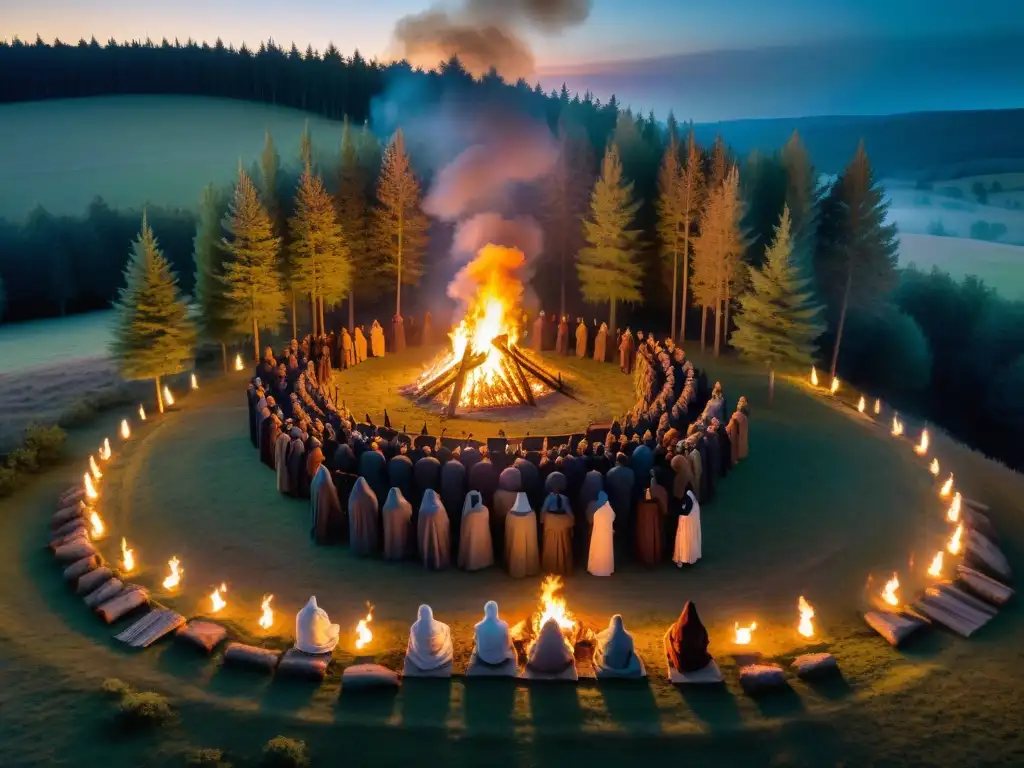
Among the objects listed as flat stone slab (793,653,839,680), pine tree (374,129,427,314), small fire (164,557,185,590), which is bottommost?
small fire (164,557,185,590)

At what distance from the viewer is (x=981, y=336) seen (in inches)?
1612

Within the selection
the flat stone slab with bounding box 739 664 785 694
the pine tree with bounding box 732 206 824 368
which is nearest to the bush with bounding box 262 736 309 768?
the flat stone slab with bounding box 739 664 785 694

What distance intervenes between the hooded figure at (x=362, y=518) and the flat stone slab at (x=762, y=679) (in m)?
6.71

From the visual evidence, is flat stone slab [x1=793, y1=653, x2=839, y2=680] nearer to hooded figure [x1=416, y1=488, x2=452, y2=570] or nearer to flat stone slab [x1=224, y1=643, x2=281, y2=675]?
hooded figure [x1=416, y1=488, x2=452, y2=570]

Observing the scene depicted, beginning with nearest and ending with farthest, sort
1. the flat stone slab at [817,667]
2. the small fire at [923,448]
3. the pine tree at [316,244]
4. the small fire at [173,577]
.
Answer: the flat stone slab at [817,667], the small fire at [173,577], the small fire at [923,448], the pine tree at [316,244]

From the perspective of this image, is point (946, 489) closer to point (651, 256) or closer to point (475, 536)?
point (475, 536)

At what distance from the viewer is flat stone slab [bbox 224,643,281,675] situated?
35.6ft

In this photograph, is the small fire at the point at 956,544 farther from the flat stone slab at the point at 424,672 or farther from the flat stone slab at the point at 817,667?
the flat stone slab at the point at 424,672

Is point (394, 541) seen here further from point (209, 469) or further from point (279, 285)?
point (279, 285)

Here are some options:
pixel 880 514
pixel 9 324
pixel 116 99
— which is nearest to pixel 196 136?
pixel 116 99

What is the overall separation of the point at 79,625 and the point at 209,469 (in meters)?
6.59

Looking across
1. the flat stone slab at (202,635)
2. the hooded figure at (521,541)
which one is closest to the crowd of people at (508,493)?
the hooded figure at (521,541)

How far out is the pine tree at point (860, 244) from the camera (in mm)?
28422

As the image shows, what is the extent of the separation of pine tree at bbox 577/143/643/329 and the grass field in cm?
1442
